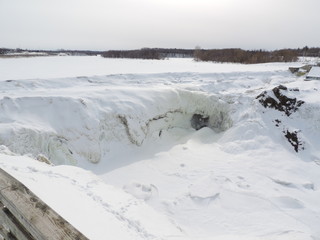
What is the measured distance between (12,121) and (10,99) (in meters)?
1.12

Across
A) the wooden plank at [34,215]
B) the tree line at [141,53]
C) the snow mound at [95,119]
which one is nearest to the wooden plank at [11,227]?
the wooden plank at [34,215]

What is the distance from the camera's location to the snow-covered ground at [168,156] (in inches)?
178

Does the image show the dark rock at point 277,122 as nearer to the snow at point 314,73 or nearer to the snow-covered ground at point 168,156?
the snow-covered ground at point 168,156

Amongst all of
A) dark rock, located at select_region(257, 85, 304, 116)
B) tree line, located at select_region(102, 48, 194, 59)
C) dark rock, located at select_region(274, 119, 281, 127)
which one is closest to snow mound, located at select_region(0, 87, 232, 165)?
dark rock, located at select_region(257, 85, 304, 116)

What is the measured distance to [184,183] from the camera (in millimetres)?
7211

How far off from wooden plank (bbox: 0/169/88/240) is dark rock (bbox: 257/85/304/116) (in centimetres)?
1050

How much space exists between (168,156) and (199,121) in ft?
11.6

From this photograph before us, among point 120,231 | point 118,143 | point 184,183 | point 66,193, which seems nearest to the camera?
point 120,231

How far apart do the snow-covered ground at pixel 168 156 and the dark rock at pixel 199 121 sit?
0.21m

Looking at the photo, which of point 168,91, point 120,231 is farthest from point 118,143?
point 120,231

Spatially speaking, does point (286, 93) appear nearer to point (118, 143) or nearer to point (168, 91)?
point (168, 91)

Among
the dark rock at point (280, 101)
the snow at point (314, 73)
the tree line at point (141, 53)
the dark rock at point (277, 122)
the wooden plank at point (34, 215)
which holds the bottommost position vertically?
the dark rock at point (277, 122)

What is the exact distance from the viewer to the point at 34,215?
1.82 m

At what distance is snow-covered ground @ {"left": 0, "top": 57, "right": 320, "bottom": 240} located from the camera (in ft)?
14.9
